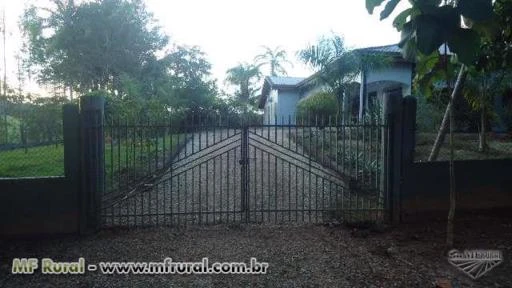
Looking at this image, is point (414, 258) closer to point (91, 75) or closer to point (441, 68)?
point (441, 68)

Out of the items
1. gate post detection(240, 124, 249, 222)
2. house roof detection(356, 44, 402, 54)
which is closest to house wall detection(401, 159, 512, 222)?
gate post detection(240, 124, 249, 222)

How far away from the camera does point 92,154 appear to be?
219 inches

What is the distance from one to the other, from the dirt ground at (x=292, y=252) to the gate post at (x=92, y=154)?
37 cm

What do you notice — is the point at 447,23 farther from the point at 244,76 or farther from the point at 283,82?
the point at 244,76

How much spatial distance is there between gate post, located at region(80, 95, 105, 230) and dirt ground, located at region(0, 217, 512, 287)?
370 millimetres

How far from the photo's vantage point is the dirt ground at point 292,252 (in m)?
4.23

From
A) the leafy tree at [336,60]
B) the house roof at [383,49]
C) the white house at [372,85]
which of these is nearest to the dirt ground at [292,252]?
the white house at [372,85]

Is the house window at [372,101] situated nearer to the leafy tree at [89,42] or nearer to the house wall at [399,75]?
the house wall at [399,75]

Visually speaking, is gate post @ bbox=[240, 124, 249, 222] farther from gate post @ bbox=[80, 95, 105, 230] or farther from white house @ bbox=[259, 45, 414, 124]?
white house @ bbox=[259, 45, 414, 124]

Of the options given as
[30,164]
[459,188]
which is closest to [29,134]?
[30,164]

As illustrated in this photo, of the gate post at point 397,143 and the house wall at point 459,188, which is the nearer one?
the gate post at point 397,143

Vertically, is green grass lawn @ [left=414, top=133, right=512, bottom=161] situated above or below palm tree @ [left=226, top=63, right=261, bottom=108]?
below

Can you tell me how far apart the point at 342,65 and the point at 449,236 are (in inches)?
349

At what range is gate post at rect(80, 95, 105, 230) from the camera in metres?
5.54
